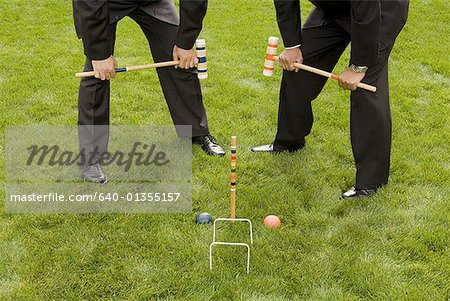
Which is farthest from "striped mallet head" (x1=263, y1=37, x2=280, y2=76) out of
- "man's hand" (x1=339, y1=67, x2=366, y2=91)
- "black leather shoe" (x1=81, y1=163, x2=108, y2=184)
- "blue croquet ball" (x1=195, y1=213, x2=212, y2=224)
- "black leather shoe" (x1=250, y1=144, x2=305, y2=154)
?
"black leather shoe" (x1=81, y1=163, x2=108, y2=184)

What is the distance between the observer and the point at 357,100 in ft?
11.0

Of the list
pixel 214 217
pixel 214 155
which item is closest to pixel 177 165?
pixel 214 155

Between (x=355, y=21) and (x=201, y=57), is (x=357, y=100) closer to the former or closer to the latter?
(x=355, y=21)

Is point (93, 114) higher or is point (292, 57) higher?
point (292, 57)

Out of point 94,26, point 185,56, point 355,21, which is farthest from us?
point 185,56

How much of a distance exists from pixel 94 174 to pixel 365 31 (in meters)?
2.06

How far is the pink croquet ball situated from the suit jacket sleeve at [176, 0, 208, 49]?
1.27m

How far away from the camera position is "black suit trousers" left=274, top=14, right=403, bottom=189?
3.31 meters

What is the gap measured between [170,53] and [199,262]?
1642mm

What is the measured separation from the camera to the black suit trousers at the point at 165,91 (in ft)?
11.6

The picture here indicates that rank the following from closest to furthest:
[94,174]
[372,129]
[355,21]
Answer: [355,21] → [372,129] → [94,174]

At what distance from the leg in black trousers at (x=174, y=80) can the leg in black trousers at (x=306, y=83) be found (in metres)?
0.66

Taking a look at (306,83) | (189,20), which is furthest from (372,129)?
(189,20)

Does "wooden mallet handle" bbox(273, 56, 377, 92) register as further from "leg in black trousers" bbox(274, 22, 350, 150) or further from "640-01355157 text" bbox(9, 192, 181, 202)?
"640-01355157 text" bbox(9, 192, 181, 202)
